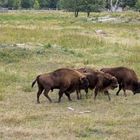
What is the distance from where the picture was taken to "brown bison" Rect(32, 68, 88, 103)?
14.9 meters

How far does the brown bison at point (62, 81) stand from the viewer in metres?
14.9

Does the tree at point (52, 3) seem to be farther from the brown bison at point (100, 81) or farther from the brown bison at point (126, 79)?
the brown bison at point (100, 81)

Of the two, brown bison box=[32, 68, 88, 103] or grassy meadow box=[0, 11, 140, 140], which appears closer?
grassy meadow box=[0, 11, 140, 140]

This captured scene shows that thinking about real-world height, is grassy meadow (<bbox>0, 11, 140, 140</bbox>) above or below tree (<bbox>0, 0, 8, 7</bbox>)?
above

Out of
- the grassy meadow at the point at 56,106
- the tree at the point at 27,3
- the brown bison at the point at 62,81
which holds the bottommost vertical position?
the tree at the point at 27,3

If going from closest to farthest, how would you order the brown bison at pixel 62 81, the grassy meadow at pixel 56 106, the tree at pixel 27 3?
the grassy meadow at pixel 56 106
the brown bison at pixel 62 81
the tree at pixel 27 3

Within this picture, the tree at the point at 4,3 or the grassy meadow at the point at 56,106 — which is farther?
the tree at the point at 4,3

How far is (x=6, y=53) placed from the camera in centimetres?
2430

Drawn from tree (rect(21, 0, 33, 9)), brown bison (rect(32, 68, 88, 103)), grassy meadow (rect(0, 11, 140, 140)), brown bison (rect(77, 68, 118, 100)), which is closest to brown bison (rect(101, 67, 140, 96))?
grassy meadow (rect(0, 11, 140, 140))

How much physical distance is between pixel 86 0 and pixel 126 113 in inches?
2925

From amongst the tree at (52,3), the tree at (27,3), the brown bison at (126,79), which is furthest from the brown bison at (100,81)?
the tree at (27,3)

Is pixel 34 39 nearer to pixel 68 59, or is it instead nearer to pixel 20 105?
pixel 68 59

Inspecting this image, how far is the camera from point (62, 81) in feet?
49.2

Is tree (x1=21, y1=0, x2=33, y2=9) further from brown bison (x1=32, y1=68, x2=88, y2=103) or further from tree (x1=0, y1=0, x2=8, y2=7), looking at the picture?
brown bison (x1=32, y1=68, x2=88, y2=103)
